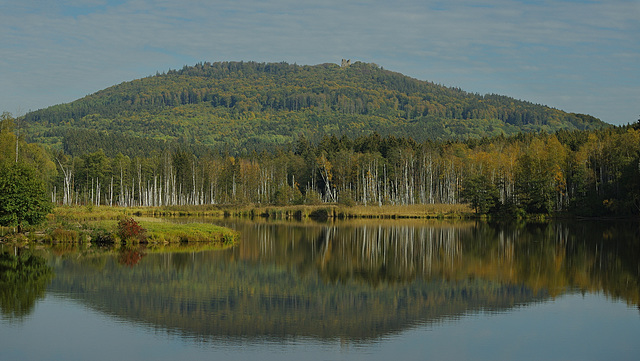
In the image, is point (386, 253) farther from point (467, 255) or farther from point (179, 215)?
point (179, 215)

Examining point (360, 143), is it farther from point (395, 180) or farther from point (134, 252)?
point (134, 252)

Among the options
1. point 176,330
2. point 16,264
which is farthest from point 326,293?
point 16,264

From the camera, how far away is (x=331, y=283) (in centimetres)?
2570

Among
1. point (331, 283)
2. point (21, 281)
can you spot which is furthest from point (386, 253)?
point (21, 281)

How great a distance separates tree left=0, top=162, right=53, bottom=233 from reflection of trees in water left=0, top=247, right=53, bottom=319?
460 centimetres

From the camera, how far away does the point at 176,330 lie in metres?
17.7

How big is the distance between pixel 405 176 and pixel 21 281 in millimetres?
70739

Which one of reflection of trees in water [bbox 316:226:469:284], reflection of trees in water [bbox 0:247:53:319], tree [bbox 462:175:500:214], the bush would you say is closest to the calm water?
reflection of trees in water [bbox 0:247:53:319]

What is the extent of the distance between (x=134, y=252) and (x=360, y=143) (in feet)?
268

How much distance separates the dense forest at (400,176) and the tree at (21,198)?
33.7 metres

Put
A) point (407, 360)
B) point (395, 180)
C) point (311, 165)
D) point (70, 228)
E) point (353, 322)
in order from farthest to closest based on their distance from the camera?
1. point (311, 165)
2. point (395, 180)
3. point (70, 228)
4. point (353, 322)
5. point (407, 360)

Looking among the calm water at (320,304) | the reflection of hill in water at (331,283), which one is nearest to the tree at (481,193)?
the reflection of hill in water at (331,283)

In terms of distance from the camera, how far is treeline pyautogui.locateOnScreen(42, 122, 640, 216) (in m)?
72.7

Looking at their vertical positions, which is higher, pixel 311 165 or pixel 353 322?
pixel 311 165
